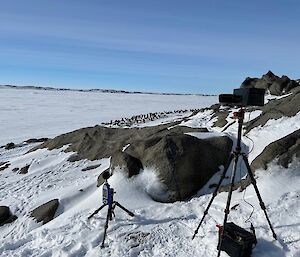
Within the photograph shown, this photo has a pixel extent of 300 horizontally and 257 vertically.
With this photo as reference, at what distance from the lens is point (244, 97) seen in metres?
6.97

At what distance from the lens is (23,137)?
121ft

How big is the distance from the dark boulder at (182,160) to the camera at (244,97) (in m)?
4.38

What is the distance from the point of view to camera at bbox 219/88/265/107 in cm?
695

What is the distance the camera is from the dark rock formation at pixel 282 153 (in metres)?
9.54

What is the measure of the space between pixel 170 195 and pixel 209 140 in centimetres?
265

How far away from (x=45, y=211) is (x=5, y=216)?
1.71 metres

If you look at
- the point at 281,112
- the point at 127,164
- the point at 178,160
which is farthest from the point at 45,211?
the point at 281,112

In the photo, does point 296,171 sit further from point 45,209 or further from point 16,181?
point 16,181

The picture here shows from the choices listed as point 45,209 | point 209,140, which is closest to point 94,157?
point 45,209

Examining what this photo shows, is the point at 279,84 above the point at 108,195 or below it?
above

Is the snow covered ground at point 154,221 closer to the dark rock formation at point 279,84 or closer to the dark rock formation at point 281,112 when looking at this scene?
the dark rock formation at point 281,112

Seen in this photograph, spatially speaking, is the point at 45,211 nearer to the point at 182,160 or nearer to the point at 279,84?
the point at 182,160

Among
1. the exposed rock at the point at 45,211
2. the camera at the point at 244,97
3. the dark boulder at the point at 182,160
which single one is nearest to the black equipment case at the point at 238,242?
the camera at the point at 244,97

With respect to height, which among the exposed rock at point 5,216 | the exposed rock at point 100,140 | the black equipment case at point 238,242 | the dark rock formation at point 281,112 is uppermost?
the dark rock formation at point 281,112
